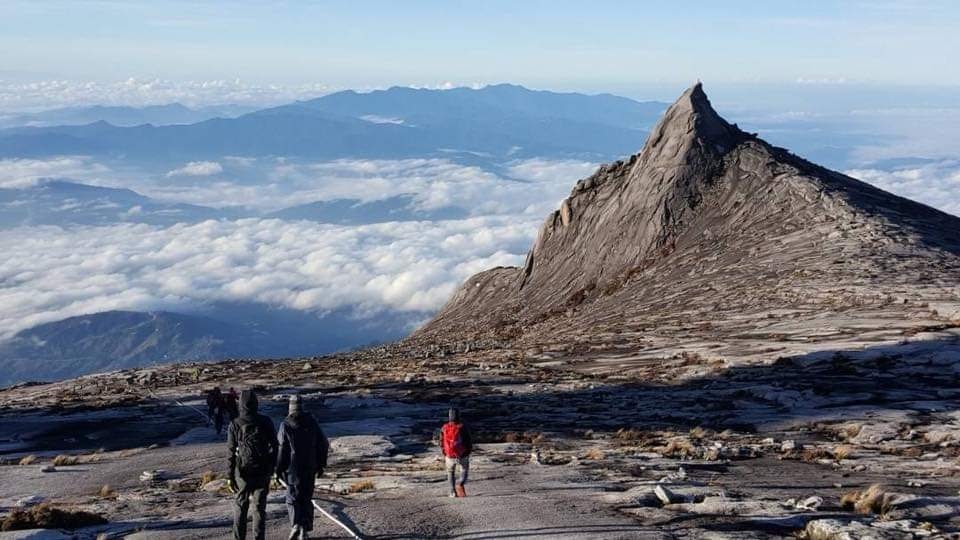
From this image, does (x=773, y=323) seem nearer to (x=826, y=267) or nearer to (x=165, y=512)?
(x=826, y=267)

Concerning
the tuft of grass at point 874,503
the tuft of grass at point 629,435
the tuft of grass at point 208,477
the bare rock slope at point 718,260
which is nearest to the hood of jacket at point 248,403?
the tuft of grass at point 208,477

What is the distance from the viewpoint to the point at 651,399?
110 feet

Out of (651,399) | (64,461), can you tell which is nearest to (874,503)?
(651,399)

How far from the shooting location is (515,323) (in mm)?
66750

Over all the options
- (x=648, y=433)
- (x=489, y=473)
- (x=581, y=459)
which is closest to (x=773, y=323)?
(x=648, y=433)

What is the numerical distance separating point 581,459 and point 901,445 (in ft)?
27.8

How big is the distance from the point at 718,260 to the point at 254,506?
47711 mm

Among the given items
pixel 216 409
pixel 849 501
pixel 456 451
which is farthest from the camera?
pixel 216 409

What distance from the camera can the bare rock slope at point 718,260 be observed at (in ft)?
140

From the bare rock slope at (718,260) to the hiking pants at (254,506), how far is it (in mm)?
25830

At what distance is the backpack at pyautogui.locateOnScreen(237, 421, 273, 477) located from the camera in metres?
15.2

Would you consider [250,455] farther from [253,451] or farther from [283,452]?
[283,452]

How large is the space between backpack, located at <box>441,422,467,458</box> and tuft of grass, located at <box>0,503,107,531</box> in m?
6.70

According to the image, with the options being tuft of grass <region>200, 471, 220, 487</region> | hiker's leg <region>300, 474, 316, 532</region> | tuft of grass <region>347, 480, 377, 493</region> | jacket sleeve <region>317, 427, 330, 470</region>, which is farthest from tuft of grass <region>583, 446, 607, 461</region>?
hiker's leg <region>300, 474, 316, 532</region>
